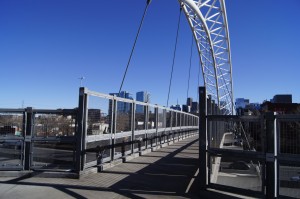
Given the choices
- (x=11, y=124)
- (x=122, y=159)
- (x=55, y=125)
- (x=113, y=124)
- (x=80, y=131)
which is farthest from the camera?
(x=122, y=159)

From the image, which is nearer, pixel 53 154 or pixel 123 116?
pixel 53 154

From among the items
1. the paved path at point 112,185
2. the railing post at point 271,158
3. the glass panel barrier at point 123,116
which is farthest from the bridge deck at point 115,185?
the glass panel barrier at point 123,116

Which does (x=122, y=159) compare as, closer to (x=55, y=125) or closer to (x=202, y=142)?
(x=55, y=125)

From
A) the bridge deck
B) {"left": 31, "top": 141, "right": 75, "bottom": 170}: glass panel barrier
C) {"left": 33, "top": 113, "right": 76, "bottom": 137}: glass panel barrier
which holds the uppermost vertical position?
{"left": 33, "top": 113, "right": 76, "bottom": 137}: glass panel barrier

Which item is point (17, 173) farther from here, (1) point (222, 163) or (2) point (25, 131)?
(1) point (222, 163)

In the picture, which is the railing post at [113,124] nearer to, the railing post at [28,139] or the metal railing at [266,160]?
the railing post at [28,139]

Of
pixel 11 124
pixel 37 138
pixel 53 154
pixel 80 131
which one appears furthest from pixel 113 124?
pixel 11 124

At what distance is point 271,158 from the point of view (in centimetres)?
623

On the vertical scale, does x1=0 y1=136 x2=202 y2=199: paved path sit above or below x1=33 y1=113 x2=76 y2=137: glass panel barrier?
below

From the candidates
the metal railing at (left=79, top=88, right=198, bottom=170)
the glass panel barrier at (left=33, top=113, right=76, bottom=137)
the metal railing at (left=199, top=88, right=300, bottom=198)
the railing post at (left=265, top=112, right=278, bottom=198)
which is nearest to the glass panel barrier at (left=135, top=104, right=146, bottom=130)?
the metal railing at (left=79, top=88, right=198, bottom=170)

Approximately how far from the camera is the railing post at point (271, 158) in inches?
242

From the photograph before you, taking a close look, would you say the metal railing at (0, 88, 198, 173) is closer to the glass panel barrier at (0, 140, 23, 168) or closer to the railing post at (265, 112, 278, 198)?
the glass panel barrier at (0, 140, 23, 168)

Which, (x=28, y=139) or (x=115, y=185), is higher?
(x=28, y=139)

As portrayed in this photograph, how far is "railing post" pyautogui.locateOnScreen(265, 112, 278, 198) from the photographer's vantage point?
6.15m
